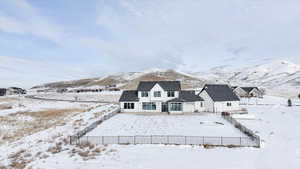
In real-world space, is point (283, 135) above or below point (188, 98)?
below

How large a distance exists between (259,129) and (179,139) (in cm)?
1134

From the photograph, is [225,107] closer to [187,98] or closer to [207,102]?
[207,102]

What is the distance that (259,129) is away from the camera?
74.6 feet

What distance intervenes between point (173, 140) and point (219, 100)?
68.6 feet

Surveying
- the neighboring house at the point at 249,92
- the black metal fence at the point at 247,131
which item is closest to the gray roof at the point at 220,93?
the black metal fence at the point at 247,131

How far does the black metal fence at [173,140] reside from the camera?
1737 centimetres

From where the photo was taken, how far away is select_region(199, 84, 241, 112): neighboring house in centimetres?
3597

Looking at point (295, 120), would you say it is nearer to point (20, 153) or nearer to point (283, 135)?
point (283, 135)

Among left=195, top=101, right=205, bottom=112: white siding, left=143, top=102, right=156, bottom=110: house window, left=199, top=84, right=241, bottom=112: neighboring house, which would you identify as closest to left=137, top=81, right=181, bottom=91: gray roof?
left=143, top=102, right=156, bottom=110: house window

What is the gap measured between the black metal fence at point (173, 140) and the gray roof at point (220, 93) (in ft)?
61.7

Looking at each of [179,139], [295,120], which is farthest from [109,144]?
[295,120]

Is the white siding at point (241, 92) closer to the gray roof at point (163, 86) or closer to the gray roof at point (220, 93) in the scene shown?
the gray roof at point (220, 93)

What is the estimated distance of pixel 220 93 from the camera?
38.2m

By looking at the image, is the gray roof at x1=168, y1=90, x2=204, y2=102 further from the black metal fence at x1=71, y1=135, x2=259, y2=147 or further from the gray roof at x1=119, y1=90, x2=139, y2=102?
the black metal fence at x1=71, y1=135, x2=259, y2=147
